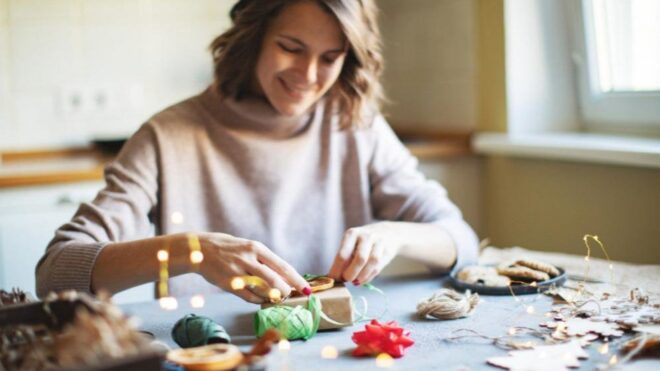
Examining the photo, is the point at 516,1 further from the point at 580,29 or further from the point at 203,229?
the point at 203,229

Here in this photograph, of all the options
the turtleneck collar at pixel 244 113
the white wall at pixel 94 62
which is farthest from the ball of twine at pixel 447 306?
the white wall at pixel 94 62

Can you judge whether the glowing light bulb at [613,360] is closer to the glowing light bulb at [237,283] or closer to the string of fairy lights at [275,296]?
the string of fairy lights at [275,296]

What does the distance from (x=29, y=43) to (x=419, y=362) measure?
84.8 inches

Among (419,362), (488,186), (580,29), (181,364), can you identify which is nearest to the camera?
(181,364)

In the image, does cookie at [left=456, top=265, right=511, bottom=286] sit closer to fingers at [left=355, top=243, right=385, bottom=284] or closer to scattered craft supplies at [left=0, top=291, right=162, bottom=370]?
fingers at [left=355, top=243, right=385, bottom=284]

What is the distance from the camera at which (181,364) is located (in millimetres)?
848

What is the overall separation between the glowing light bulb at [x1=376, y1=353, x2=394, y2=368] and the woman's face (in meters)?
0.67

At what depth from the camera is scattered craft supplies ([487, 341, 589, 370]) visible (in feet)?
3.10

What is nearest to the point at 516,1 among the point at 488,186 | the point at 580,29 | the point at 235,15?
the point at 580,29

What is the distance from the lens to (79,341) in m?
0.73

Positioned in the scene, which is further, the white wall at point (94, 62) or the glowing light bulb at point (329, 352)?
the white wall at point (94, 62)

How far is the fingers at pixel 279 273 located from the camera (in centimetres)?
112

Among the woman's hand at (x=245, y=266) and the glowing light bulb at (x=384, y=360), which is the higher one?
the woman's hand at (x=245, y=266)

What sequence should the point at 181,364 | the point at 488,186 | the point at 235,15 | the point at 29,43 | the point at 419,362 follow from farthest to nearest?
the point at 29,43 → the point at 488,186 → the point at 235,15 → the point at 419,362 → the point at 181,364
